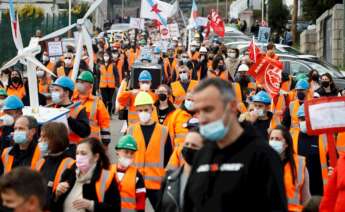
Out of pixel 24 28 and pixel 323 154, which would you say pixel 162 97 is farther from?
pixel 24 28

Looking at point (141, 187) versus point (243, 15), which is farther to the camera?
point (243, 15)

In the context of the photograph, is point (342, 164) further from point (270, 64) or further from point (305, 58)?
point (305, 58)

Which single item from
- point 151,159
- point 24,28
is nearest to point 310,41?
point 24,28

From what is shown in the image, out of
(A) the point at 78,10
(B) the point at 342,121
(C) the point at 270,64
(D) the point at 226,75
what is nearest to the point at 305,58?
(D) the point at 226,75

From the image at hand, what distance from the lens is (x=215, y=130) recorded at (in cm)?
539

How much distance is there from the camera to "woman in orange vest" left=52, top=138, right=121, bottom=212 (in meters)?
8.27

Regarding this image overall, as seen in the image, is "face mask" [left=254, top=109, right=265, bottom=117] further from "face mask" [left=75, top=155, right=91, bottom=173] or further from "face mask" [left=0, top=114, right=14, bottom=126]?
"face mask" [left=75, top=155, right=91, bottom=173]

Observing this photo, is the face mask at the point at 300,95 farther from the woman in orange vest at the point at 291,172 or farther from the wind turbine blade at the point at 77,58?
the woman in orange vest at the point at 291,172

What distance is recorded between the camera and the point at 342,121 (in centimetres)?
937

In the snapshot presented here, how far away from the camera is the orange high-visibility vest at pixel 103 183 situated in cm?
828

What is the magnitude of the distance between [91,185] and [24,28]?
36433 mm

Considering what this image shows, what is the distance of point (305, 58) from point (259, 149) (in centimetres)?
2271

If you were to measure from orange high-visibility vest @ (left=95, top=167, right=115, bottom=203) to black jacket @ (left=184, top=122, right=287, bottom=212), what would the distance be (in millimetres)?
2702

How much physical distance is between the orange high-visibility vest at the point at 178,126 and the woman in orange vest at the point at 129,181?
5.20ft
